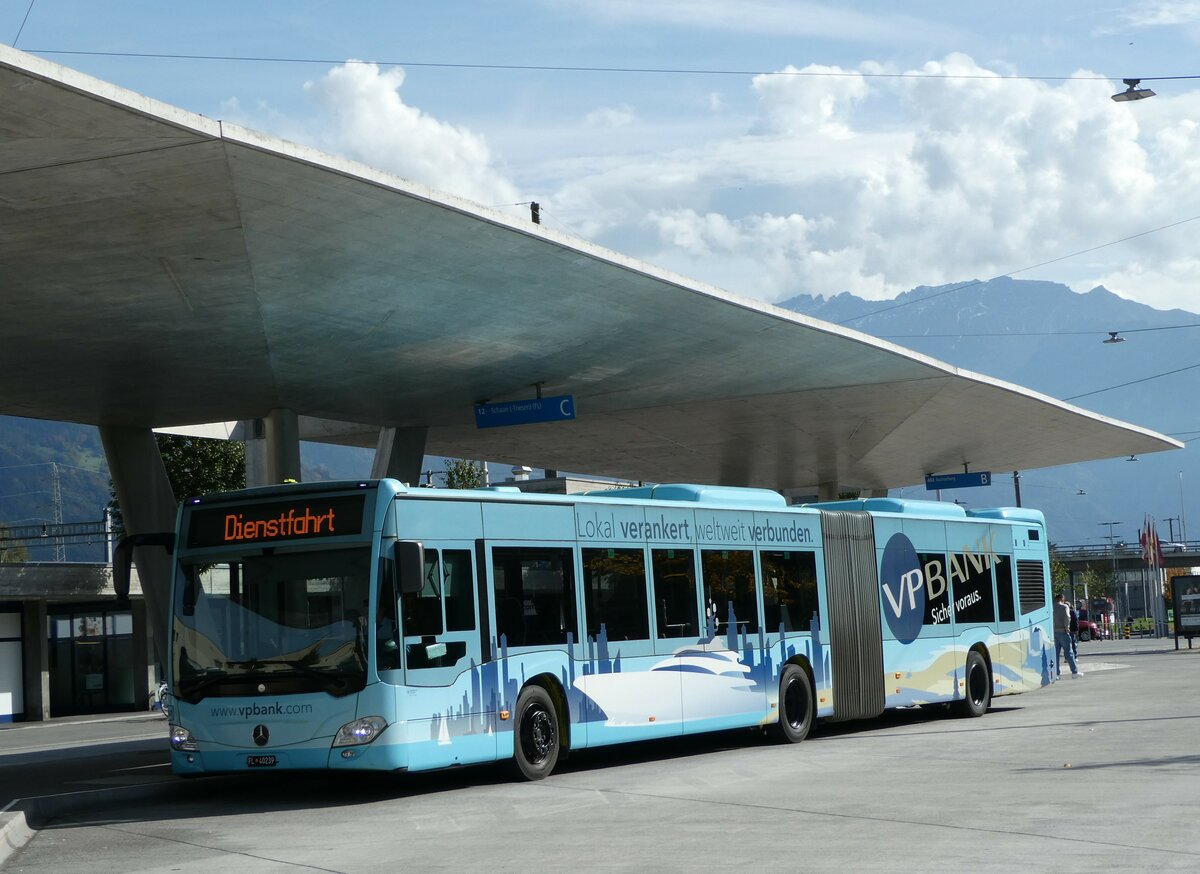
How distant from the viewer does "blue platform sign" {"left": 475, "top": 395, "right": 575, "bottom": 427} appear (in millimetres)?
28078

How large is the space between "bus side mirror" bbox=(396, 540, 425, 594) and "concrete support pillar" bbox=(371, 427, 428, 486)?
20.5m

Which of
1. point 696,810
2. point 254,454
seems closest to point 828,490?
point 254,454

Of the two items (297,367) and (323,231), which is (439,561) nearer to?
(323,231)

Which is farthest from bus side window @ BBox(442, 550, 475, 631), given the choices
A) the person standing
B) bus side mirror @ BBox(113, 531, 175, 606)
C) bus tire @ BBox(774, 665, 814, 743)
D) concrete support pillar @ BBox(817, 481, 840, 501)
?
concrete support pillar @ BBox(817, 481, 840, 501)

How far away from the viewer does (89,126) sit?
13.2 metres

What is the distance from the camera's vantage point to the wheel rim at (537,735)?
15.2m

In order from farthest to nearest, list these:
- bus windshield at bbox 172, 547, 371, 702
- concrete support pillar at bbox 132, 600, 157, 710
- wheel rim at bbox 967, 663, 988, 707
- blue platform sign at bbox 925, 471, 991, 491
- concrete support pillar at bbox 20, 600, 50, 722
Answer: blue platform sign at bbox 925, 471, 991, 491 → concrete support pillar at bbox 132, 600, 157, 710 → concrete support pillar at bbox 20, 600, 50, 722 → wheel rim at bbox 967, 663, 988, 707 → bus windshield at bbox 172, 547, 371, 702

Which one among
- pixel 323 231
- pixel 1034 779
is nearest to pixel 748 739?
pixel 1034 779

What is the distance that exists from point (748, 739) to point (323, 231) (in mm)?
8458

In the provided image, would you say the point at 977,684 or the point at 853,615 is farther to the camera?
the point at 977,684

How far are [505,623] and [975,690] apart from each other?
10429 mm

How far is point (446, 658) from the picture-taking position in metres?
14.3

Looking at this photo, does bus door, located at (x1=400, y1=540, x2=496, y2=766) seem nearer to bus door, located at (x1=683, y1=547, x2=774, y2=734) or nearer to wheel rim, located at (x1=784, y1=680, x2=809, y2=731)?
bus door, located at (x1=683, y1=547, x2=774, y2=734)

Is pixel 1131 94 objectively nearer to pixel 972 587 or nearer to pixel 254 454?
pixel 972 587
